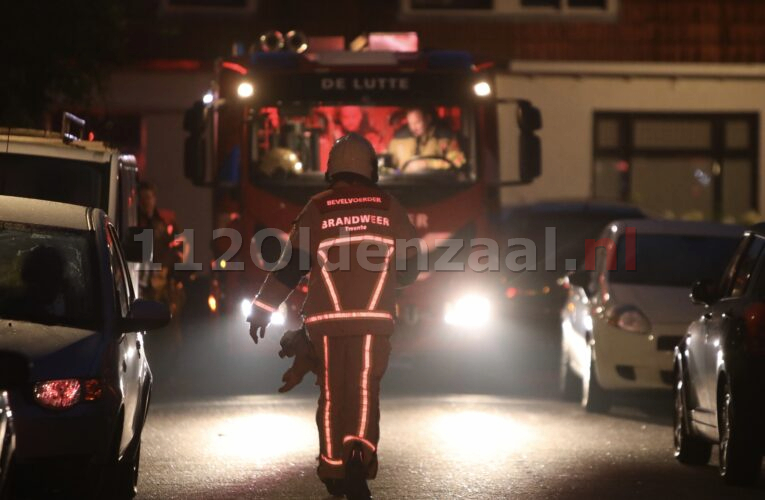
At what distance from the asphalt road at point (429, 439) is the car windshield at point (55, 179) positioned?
65.2 inches

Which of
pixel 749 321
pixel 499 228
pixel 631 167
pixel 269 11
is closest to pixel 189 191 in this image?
pixel 269 11

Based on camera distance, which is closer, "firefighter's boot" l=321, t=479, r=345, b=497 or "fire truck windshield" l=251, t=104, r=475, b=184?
"firefighter's boot" l=321, t=479, r=345, b=497

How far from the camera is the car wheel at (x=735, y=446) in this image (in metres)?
10.8

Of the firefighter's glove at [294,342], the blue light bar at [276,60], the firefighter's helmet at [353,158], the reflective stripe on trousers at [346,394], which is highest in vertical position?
the blue light bar at [276,60]

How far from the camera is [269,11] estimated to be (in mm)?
32156

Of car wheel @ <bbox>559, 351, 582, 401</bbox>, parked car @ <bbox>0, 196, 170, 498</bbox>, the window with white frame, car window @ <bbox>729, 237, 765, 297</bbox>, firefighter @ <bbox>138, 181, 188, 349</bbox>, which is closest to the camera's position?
parked car @ <bbox>0, 196, 170, 498</bbox>

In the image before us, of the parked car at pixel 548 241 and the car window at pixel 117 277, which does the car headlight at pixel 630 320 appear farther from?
the car window at pixel 117 277

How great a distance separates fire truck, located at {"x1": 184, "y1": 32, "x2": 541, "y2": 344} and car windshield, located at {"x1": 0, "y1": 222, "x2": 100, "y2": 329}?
7.86 metres

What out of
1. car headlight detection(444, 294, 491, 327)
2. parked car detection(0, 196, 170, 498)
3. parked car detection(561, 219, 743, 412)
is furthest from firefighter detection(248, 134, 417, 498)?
car headlight detection(444, 294, 491, 327)

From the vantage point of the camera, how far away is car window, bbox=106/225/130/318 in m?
9.66

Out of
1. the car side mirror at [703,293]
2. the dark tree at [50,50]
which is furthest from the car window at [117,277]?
the dark tree at [50,50]

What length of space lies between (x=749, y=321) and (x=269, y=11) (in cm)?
2213

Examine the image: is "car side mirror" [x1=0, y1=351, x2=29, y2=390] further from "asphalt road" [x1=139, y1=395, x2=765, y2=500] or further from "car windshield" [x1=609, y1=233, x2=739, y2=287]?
"car windshield" [x1=609, y1=233, x2=739, y2=287]

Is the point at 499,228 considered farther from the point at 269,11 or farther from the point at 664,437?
the point at 269,11
